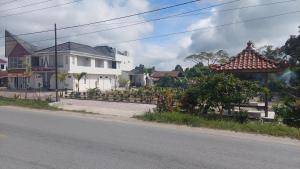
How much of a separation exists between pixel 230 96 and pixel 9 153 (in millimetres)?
9586

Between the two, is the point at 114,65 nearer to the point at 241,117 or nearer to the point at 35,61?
the point at 35,61

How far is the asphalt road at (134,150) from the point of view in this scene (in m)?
7.17

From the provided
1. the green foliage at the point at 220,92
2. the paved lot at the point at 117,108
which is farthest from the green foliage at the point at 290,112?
the paved lot at the point at 117,108

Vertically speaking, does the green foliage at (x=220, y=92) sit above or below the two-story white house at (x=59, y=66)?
below

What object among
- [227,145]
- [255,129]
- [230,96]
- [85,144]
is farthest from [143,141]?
[230,96]

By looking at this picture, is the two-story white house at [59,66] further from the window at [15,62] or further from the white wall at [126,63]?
the white wall at [126,63]

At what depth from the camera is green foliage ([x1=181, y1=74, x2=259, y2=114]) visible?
1461 cm

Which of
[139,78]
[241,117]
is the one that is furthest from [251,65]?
[139,78]

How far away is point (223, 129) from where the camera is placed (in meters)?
13.1

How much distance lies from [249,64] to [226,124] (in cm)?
483

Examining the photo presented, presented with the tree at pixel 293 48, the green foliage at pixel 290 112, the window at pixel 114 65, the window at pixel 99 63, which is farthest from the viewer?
the window at pixel 114 65

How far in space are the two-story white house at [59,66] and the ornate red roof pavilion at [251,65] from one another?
34.0 metres

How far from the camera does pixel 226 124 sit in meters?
13.3

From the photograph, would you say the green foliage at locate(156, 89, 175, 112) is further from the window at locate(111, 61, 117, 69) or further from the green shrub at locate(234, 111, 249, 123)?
the window at locate(111, 61, 117, 69)
